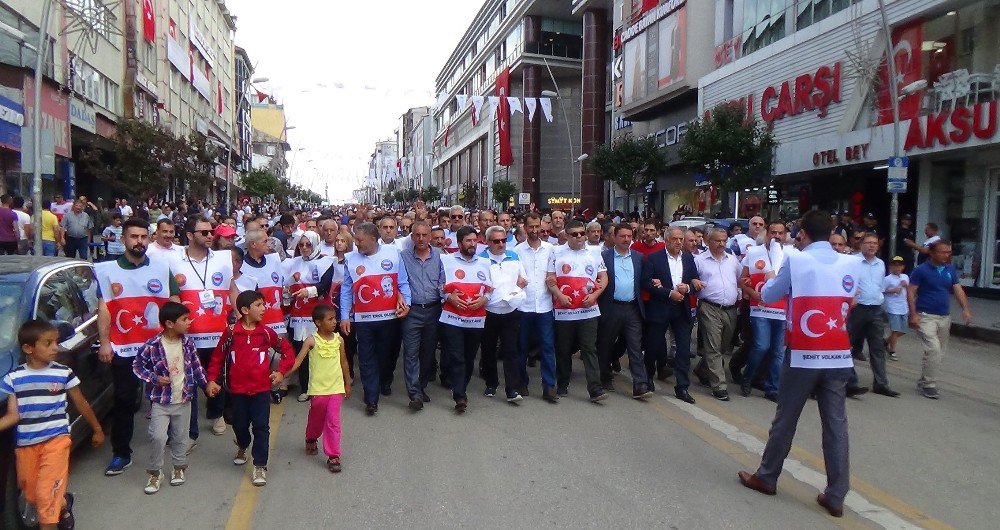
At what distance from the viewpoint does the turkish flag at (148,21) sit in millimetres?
34778

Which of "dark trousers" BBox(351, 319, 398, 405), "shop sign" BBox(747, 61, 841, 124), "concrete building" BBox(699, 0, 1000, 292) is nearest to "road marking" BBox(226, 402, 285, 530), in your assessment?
"dark trousers" BBox(351, 319, 398, 405)

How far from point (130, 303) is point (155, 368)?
2.40 ft

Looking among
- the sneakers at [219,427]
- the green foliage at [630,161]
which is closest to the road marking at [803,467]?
the sneakers at [219,427]

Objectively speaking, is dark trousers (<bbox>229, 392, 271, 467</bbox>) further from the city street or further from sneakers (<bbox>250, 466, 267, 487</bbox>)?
the city street

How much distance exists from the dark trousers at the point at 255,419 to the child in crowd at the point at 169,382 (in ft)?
1.00

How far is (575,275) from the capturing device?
748cm

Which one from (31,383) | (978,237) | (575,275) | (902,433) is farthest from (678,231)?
(978,237)

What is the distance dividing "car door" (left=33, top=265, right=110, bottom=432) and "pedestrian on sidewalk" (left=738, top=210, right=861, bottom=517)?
4694 mm

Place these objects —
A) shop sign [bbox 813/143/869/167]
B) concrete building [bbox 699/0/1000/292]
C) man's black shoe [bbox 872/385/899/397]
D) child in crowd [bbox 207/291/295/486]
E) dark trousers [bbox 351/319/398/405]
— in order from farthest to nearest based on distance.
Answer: shop sign [bbox 813/143/869/167]
concrete building [bbox 699/0/1000/292]
man's black shoe [bbox 872/385/899/397]
dark trousers [bbox 351/319/398/405]
child in crowd [bbox 207/291/295/486]

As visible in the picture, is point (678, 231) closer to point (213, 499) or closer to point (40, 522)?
point (213, 499)

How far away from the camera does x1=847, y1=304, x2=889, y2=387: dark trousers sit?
8117 mm

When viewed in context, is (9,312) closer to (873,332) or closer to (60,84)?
(873,332)

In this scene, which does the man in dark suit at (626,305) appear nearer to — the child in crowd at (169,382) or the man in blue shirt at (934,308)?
the man in blue shirt at (934,308)

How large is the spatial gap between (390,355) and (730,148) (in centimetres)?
2003
